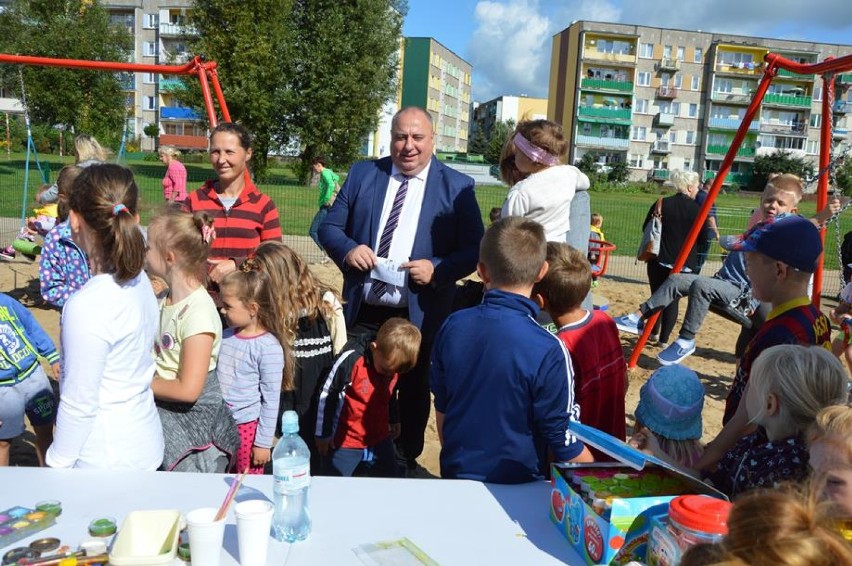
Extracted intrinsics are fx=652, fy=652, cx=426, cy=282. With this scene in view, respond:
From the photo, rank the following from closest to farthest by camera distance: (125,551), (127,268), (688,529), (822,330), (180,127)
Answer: (688,529)
(125,551)
(127,268)
(822,330)
(180,127)

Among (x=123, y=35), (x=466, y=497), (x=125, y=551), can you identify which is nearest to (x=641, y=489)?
(x=466, y=497)

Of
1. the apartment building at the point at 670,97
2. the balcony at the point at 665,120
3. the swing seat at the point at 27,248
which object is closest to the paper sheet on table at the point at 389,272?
the swing seat at the point at 27,248

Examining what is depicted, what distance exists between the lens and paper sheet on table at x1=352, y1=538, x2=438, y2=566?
1432mm

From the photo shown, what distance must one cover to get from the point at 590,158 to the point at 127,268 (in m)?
50.6

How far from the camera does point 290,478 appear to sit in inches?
60.9

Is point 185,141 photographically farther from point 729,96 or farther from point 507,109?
point 507,109

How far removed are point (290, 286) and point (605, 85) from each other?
59472mm

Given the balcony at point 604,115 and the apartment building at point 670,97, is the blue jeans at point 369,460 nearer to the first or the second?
the apartment building at point 670,97

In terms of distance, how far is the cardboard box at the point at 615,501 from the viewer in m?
1.42

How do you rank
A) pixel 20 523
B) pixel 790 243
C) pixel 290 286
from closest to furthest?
pixel 20 523 < pixel 790 243 < pixel 290 286

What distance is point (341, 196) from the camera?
126 inches

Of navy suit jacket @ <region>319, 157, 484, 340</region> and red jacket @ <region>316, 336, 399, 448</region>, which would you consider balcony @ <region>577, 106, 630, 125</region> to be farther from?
red jacket @ <region>316, 336, 399, 448</region>

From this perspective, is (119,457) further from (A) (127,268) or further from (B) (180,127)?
(B) (180,127)

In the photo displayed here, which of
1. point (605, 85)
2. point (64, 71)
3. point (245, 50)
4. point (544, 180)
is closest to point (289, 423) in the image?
point (544, 180)
